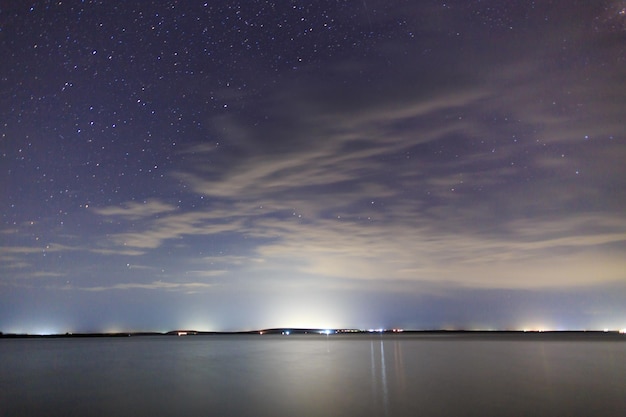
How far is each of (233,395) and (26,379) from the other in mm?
19896

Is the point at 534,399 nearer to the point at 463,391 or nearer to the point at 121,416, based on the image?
the point at 463,391

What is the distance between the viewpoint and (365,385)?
2836 centimetres

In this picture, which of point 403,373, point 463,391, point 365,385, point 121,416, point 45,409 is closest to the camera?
point 121,416

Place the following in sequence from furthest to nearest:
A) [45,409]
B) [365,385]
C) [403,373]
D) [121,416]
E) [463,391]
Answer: [403,373], [365,385], [463,391], [45,409], [121,416]

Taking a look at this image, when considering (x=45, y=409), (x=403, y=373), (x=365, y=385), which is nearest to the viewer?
(x=45, y=409)

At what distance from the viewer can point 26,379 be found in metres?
35.8

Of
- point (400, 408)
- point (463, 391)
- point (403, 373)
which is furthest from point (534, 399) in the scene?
point (403, 373)

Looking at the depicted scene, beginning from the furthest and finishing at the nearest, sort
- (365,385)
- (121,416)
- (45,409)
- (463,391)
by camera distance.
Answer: (365,385)
(463,391)
(45,409)
(121,416)

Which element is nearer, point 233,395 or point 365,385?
point 233,395

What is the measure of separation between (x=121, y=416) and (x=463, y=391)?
1620 cm

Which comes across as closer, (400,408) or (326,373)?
(400,408)

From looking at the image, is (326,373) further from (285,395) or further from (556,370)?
(556,370)

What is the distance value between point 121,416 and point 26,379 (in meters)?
21.4

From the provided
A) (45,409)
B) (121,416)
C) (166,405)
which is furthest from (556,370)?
(45,409)
